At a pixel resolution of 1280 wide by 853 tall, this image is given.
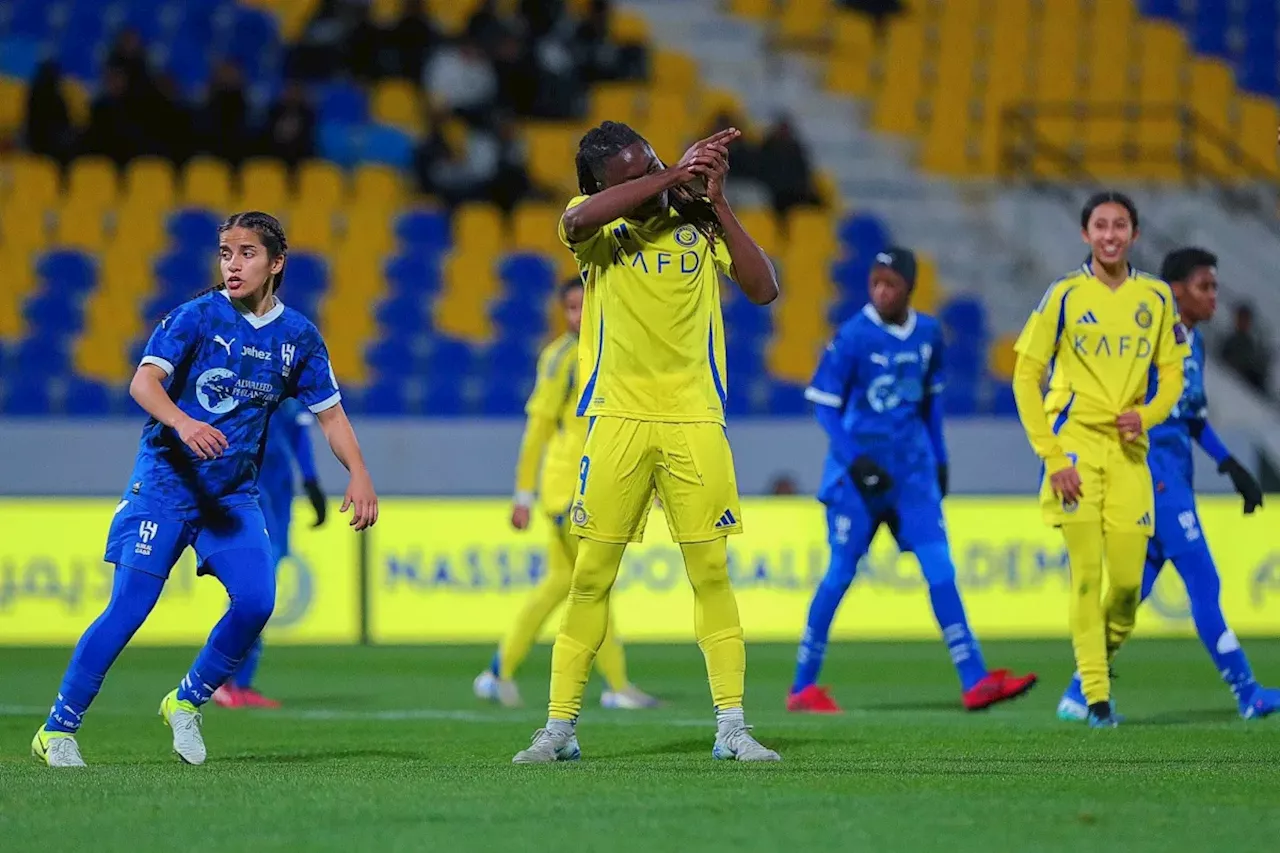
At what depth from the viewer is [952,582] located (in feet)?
34.3

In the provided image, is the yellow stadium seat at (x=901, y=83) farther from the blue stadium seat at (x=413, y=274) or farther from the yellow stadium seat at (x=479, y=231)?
the blue stadium seat at (x=413, y=274)

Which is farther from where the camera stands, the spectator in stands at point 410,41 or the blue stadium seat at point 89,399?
the spectator in stands at point 410,41

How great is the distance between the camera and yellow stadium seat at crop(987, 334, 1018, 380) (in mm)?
20281

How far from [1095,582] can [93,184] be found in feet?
45.5

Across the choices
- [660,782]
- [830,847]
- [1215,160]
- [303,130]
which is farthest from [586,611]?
[1215,160]

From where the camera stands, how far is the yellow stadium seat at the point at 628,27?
74.7ft

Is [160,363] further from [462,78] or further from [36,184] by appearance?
[462,78]

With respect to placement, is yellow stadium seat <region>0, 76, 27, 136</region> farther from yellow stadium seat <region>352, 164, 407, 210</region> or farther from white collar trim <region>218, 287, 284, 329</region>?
white collar trim <region>218, 287, 284, 329</region>

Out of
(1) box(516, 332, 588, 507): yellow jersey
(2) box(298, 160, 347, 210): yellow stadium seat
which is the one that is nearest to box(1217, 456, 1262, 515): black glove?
(1) box(516, 332, 588, 507): yellow jersey

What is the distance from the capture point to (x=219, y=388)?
7.44m

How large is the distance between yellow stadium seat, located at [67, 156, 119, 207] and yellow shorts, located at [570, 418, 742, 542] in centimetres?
1419

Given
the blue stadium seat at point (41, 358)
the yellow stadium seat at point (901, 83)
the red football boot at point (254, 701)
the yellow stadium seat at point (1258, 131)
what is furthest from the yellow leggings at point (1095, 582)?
the yellow stadium seat at point (1258, 131)

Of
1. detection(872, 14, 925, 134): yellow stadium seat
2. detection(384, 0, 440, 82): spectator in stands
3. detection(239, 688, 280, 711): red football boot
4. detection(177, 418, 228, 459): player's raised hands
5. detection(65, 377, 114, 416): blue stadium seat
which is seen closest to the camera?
detection(177, 418, 228, 459): player's raised hands

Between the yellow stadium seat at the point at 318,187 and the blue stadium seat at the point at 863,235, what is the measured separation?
5.41 m
